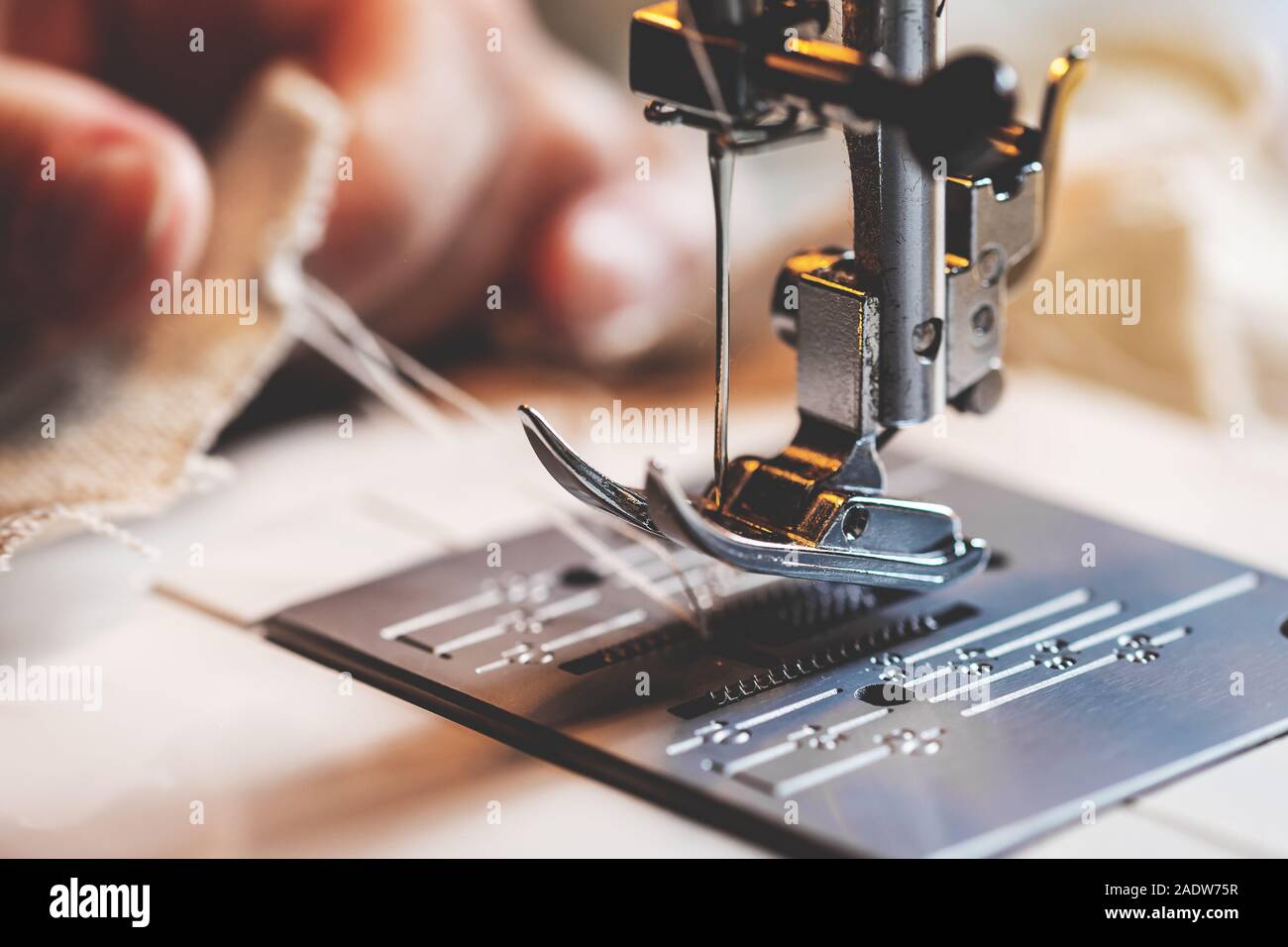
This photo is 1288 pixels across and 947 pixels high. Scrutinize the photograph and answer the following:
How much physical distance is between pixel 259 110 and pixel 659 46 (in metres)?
0.51

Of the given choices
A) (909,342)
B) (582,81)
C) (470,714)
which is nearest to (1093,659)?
(909,342)

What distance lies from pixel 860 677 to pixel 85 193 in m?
0.57

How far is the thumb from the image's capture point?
3.44 feet

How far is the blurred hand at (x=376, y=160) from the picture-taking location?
3.47ft

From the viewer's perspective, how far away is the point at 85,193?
3.43 feet

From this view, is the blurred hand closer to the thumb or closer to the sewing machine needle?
the thumb

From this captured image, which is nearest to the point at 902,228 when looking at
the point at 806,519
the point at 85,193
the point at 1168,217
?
the point at 806,519

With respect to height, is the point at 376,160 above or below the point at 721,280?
above

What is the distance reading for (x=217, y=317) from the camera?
1184mm

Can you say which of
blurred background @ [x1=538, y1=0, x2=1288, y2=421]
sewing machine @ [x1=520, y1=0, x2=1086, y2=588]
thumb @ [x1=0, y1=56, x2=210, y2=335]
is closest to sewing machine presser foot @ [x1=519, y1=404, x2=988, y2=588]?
sewing machine @ [x1=520, y1=0, x2=1086, y2=588]

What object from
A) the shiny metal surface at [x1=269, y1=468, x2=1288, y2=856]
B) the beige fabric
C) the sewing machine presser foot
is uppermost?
the beige fabric

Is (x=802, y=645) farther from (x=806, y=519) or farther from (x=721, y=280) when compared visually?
(x=721, y=280)

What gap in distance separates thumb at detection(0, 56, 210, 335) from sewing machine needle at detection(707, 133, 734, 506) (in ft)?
1.32
